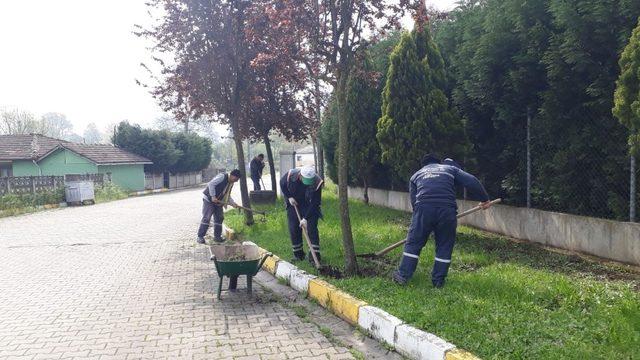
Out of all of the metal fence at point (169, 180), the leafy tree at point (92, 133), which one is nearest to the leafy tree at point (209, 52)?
the metal fence at point (169, 180)

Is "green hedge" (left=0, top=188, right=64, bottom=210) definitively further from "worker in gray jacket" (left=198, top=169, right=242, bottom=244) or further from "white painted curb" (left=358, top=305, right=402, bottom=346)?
"white painted curb" (left=358, top=305, right=402, bottom=346)

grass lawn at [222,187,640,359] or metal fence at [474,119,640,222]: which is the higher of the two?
metal fence at [474,119,640,222]

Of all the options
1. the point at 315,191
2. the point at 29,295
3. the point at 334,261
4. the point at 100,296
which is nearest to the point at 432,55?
the point at 315,191

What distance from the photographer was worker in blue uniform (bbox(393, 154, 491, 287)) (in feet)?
17.6

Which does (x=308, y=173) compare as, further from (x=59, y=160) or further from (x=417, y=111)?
(x=59, y=160)

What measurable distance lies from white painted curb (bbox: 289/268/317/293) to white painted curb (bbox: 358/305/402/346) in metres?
1.40

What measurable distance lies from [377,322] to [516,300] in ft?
4.67

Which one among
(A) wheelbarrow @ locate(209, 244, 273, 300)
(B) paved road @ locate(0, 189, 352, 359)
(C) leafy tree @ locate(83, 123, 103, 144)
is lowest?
(B) paved road @ locate(0, 189, 352, 359)

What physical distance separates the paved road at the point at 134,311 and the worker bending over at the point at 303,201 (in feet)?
3.64

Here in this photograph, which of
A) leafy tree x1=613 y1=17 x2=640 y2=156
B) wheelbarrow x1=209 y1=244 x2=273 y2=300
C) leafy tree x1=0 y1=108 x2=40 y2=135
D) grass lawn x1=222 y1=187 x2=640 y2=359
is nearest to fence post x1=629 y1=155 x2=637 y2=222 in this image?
grass lawn x1=222 y1=187 x2=640 y2=359

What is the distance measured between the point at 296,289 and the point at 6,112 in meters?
64.2

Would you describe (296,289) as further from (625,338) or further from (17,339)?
(625,338)

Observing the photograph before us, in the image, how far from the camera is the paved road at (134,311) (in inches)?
169

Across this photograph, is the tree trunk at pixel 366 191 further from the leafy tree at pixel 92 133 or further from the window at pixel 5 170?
the leafy tree at pixel 92 133
